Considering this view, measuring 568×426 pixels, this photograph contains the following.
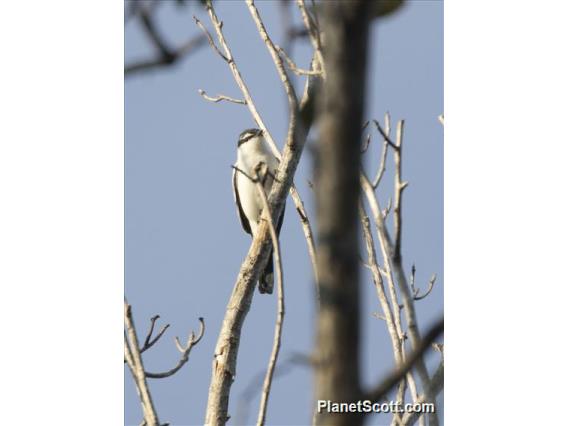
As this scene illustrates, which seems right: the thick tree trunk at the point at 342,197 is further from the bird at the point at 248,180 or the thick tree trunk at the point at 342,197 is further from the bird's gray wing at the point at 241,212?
the bird's gray wing at the point at 241,212

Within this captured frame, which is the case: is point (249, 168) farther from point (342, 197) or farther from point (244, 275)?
point (342, 197)

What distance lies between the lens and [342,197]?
1545 mm

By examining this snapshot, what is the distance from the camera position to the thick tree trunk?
1.53 metres

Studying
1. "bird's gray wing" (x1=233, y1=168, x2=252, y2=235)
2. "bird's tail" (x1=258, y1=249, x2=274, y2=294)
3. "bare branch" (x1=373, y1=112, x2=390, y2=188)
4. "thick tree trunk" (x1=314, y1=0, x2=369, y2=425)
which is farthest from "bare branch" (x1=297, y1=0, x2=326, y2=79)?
"bird's gray wing" (x1=233, y1=168, x2=252, y2=235)

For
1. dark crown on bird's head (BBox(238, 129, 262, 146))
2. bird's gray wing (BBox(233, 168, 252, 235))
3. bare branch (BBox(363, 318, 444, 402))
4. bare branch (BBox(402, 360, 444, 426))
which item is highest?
dark crown on bird's head (BBox(238, 129, 262, 146))

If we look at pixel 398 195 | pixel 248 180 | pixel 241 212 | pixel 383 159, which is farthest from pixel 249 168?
pixel 398 195

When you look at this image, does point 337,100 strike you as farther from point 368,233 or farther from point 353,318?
point 368,233

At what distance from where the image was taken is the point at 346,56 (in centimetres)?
153

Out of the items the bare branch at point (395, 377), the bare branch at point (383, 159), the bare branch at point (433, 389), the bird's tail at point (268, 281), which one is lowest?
the bare branch at point (395, 377)

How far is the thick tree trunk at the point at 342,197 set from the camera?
5.02 ft

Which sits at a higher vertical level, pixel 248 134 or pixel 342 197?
pixel 248 134

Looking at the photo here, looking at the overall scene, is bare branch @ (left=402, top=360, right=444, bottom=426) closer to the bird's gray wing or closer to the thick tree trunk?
the thick tree trunk

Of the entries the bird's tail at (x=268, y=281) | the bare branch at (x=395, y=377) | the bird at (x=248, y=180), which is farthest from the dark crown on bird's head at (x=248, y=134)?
the bare branch at (x=395, y=377)

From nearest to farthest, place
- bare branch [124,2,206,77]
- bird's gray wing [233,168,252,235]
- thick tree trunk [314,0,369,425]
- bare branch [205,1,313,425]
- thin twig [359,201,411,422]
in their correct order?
thick tree trunk [314,0,369,425] < bare branch [124,2,206,77] < thin twig [359,201,411,422] < bare branch [205,1,313,425] < bird's gray wing [233,168,252,235]
